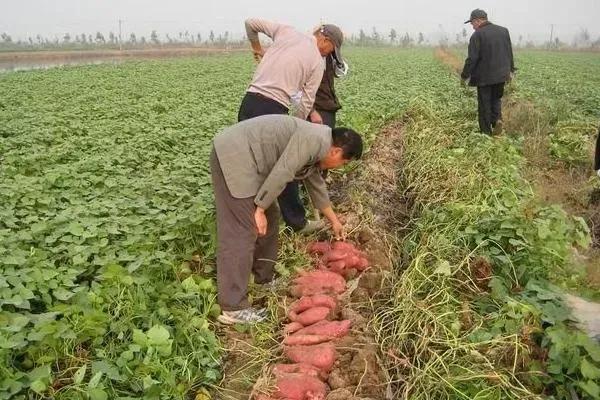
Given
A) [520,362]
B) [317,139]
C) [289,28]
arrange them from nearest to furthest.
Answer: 1. [520,362]
2. [317,139]
3. [289,28]

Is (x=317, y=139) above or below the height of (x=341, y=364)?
above

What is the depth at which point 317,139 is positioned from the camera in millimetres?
3215

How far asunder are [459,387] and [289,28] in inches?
119

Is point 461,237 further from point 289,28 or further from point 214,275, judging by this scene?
point 289,28

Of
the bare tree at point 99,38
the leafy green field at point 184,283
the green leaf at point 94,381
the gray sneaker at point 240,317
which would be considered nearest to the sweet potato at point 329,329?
the leafy green field at point 184,283

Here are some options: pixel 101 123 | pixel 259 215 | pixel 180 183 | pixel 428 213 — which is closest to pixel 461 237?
pixel 428 213

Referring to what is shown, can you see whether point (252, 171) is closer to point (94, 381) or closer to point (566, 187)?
point (94, 381)

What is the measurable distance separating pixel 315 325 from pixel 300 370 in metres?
0.41

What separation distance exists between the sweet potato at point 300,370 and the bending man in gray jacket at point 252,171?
0.60 meters

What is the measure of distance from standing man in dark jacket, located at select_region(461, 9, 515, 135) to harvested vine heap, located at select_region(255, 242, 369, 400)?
4314 millimetres

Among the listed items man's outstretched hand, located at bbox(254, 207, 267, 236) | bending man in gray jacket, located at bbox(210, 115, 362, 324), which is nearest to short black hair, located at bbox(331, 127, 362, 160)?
bending man in gray jacket, located at bbox(210, 115, 362, 324)

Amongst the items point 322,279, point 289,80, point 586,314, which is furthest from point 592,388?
point 289,80

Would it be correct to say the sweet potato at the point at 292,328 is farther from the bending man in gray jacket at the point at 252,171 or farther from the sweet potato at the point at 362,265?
the sweet potato at the point at 362,265

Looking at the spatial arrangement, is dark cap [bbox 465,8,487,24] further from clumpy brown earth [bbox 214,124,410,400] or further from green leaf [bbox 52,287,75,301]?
green leaf [bbox 52,287,75,301]
